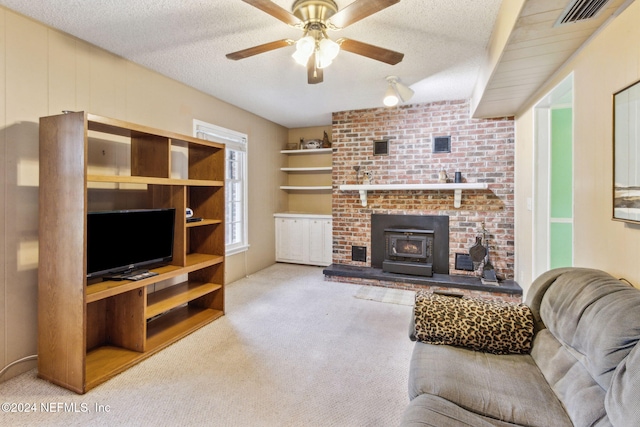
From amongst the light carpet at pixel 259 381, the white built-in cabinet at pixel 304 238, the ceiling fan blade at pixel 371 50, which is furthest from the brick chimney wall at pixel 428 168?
the ceiling fan blade at pixel 371 50

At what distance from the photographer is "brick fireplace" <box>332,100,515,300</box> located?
4074 millimetres

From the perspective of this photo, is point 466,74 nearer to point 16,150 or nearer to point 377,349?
point 377,349

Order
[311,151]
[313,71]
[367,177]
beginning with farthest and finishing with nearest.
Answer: [311,151] → [367,177] → [313,71]

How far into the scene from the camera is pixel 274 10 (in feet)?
5.80

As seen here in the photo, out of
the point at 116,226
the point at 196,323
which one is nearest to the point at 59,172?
the point at 116,226

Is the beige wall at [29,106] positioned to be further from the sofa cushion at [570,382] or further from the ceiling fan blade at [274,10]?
the sofa cushion at [570,382]

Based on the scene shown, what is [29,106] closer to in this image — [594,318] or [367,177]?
[594,318]

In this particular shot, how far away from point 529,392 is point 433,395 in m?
0.43

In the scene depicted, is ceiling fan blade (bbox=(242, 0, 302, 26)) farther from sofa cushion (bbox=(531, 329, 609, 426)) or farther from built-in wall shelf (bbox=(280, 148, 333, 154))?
built-in wall shelf (bbox=(280, 148, 333, 154))

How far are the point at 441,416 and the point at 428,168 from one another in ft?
12.0

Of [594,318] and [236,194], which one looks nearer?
[594,318]

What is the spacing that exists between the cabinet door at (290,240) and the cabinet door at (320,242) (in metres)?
0.15

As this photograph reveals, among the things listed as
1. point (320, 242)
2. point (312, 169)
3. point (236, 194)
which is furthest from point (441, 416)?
point (312, 169)

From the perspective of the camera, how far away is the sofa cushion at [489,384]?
1266 mm
